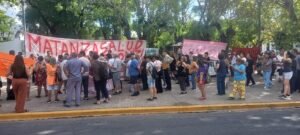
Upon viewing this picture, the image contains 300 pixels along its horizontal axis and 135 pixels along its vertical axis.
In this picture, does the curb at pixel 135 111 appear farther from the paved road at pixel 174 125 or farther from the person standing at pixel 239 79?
the person standing at pixel 239 79

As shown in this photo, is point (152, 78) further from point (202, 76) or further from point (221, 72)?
point (221, 72)

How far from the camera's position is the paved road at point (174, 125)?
8.87m

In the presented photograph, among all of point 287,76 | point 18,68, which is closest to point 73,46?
point 18,68

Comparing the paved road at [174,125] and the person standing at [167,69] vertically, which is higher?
the person standing at [167,69]

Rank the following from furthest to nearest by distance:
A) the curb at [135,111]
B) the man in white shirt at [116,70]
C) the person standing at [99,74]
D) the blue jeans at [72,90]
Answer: the man in white shirt at [116,70] < the person standing at [99,74] < the blue jeans at [72,90] < the curb at [135,111]

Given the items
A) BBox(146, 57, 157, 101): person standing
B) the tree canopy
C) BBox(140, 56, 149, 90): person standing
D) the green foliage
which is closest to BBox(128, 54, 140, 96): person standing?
BBox(140, 56, 149, 90): person standing

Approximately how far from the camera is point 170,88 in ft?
52.9

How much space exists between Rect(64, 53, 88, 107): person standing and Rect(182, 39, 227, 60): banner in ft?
31.4

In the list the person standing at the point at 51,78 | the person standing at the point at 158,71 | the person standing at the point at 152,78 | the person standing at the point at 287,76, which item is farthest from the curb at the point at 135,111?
the person standing at the point at 158,71

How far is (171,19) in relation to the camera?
31484mm

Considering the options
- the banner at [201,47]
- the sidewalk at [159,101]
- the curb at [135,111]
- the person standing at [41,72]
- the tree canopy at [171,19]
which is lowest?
the curb at [135,111]

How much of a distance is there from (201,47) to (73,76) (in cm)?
1059

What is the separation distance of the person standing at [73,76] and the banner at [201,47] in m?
9.58

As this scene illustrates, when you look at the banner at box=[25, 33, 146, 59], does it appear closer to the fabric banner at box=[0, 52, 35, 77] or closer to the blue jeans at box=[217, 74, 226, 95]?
the fabric banner at box=[0, 52, 35, 77]
